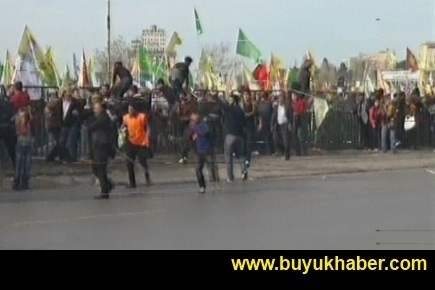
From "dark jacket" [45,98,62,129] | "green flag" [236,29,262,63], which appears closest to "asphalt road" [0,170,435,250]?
"dark jacket" [45,98,62,129]

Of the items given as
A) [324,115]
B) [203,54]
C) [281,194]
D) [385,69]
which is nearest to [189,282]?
[281,194]

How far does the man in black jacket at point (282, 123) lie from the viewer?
26812mm

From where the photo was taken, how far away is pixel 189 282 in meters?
9.66

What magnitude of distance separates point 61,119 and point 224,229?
9266 millimetres

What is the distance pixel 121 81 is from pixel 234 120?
2.92 meters

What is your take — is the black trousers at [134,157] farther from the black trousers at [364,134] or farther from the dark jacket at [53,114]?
the black trousers at [364,134]

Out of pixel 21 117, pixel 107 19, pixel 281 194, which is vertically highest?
pixel 107 19

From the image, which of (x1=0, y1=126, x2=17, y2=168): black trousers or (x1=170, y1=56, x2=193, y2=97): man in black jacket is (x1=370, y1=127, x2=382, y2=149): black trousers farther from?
(x1=0, y1=126, x2=17, y2=168): black trousers

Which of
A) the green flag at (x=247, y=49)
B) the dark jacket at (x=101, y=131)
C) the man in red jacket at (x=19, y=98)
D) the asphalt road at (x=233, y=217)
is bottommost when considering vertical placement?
the asphalt road at (x=233, y=217)

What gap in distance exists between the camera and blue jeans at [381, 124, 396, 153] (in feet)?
96.0

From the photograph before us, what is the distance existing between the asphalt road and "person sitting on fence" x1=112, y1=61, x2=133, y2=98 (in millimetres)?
3287

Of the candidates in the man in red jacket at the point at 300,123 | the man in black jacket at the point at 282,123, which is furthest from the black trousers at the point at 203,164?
the man in red jacket at the point at 300,123

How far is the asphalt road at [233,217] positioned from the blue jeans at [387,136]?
7.55 meters

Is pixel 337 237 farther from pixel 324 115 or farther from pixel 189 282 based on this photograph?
pixel 324 115
